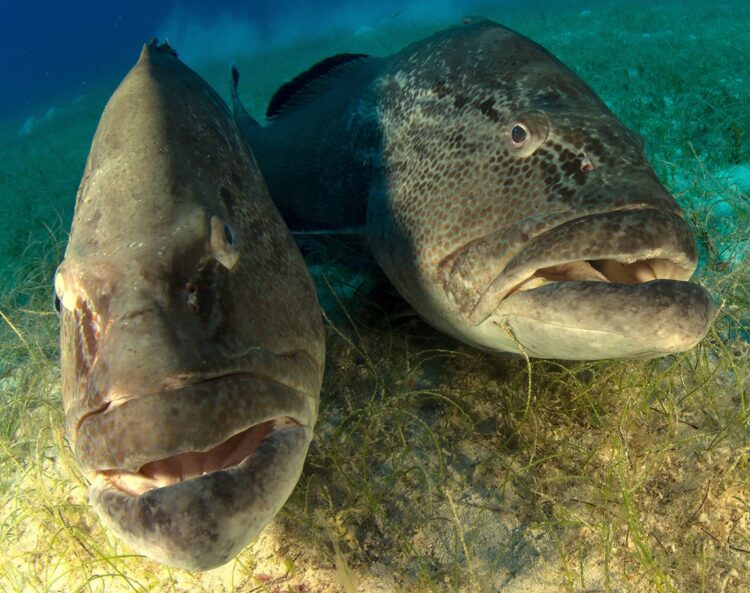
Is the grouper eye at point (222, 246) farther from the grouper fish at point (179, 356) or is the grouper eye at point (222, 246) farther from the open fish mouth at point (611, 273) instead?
the open fish mouth at point (611, 273)

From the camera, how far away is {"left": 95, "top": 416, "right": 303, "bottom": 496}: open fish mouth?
1.69 meters

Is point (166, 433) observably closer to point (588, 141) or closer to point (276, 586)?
point (276, 586)

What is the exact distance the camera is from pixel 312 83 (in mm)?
5051

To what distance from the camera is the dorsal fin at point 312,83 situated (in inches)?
191

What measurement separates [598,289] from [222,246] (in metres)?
1.41

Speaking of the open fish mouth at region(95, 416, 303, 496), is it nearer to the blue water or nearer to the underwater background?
the underwater background

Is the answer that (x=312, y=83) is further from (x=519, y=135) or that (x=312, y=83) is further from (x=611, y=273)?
(x=611, y=273)

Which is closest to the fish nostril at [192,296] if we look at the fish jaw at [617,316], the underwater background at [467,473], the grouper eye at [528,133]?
the underwater background at [467,473]

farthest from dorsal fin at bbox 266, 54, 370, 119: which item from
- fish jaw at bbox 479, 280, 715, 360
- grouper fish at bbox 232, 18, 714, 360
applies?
fish jaw at bbox 479, 280, 715, 360

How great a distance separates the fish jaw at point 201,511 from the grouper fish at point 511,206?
3.97 feet

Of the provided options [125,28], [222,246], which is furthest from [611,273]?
[125,28]

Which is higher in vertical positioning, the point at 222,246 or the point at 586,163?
the point at 586,163

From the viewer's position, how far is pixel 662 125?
21.3 ft

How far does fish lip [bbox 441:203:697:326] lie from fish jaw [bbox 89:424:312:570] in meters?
1.14
